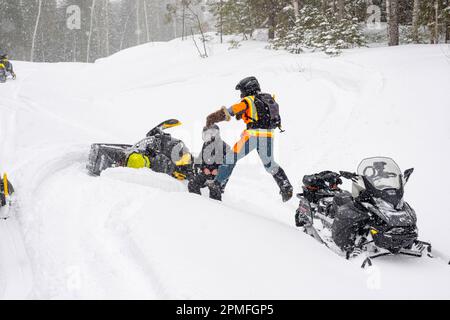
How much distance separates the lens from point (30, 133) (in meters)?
9.64

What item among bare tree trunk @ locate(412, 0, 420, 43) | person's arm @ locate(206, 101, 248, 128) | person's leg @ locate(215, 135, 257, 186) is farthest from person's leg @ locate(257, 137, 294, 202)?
bare tree trunk @ locate(412, 0, 420, 43)

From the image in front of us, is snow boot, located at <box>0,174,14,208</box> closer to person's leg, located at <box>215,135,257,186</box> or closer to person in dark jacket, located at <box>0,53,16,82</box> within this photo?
person's leg, located at <box>215,135,257,186</box>

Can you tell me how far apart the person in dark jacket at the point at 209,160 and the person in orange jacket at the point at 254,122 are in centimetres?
36

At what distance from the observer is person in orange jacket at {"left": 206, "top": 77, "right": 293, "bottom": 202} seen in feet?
18.7

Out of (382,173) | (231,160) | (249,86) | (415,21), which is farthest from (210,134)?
(415,21)

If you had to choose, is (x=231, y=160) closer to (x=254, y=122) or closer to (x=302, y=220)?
(x=254, y=122)

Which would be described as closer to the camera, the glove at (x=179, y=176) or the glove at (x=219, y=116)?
the glove at (x=219, y=116)

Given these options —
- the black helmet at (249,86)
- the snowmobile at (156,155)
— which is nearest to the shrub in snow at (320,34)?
the snowmobile at (156,155)

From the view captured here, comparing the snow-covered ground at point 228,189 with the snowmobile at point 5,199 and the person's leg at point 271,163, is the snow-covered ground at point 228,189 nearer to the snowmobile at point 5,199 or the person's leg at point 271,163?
the snowmobile at point 5,199

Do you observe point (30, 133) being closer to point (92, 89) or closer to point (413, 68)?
point (92, 89)

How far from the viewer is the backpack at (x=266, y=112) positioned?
577 centimetres

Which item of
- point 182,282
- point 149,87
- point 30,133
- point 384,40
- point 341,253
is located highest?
point 384,40
